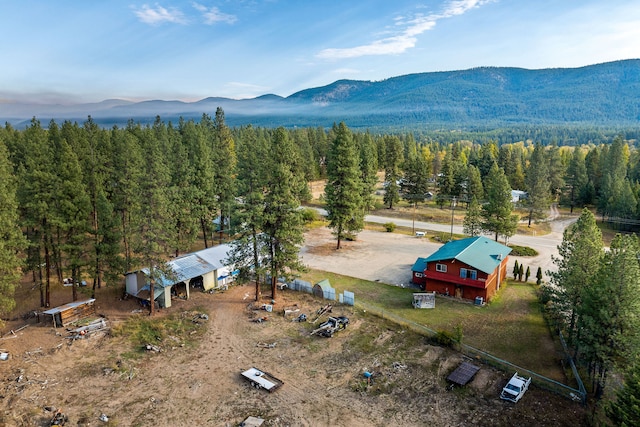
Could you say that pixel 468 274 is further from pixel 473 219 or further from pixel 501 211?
pixel 501 211

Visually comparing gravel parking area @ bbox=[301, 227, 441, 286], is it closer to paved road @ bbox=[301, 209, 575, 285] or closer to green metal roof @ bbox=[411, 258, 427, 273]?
paved road @ bbox=[301, 209, 575, 285]

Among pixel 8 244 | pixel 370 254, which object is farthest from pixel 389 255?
pixel 8 244

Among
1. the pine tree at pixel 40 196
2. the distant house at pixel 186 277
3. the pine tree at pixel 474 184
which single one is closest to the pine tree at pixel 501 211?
the pine tree at pixel 474 184

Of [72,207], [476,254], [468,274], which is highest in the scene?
[72,207]

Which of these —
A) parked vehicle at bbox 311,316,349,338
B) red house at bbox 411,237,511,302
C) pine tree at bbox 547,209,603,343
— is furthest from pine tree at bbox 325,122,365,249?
pine tree at bbox 547,209,603,343

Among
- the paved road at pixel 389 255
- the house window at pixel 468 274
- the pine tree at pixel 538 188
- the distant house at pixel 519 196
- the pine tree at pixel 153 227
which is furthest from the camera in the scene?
the distant house at pixel 519 196

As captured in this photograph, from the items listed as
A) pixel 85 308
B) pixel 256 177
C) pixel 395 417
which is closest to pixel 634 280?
pixel 395 417

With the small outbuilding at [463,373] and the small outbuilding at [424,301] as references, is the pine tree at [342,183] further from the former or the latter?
the small outbuilding at [463,373]
